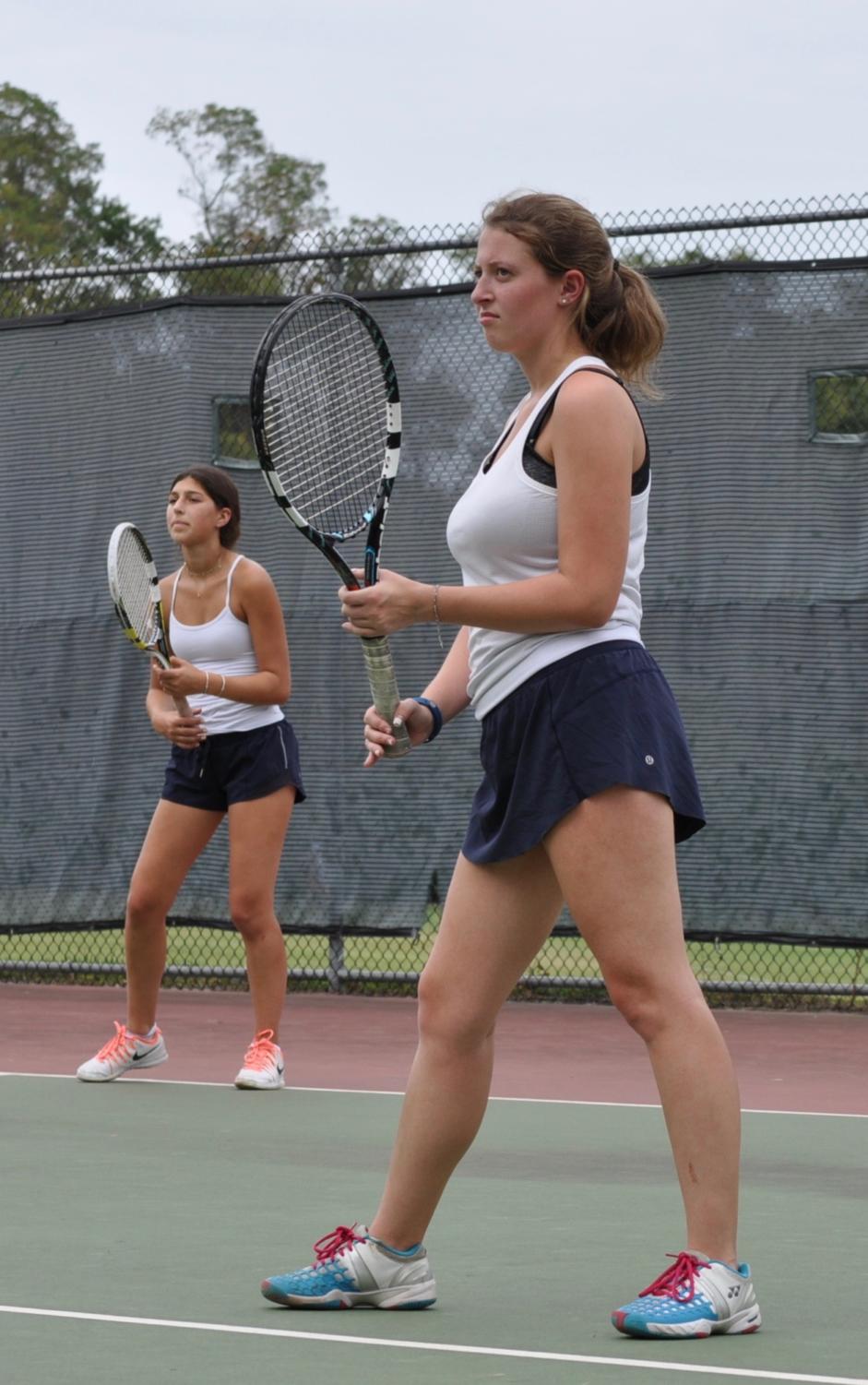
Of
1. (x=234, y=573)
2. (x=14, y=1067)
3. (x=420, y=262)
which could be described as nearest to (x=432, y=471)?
(x=420, y=262)

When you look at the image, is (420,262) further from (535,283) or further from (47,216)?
(47,216)

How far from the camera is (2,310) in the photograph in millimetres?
9695

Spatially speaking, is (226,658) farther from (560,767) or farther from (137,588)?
(560,767)

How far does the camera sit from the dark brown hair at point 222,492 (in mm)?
6453

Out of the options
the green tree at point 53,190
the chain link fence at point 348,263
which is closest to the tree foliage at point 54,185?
the green tree at point 53,190

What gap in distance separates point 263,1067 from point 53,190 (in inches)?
2142

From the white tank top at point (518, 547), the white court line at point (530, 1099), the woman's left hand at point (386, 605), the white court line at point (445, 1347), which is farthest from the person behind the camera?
the white court line at point (530, 1099)

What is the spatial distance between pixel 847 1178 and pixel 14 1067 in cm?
285

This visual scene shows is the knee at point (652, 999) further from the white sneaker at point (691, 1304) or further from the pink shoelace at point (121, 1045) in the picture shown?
the pink shoelace at point (121, 1045)

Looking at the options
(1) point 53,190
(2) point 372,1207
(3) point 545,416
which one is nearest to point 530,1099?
(2) point 372,1207

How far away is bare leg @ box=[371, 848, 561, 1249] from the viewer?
3.37m

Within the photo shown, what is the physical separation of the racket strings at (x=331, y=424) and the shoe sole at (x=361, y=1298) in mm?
1298

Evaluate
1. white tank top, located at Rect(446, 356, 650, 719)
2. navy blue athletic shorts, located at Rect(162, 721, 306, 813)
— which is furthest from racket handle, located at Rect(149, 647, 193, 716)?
white tank top, located at Rect(446, 356, 650, 719)

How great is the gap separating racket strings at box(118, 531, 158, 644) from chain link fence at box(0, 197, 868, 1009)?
242 cm
